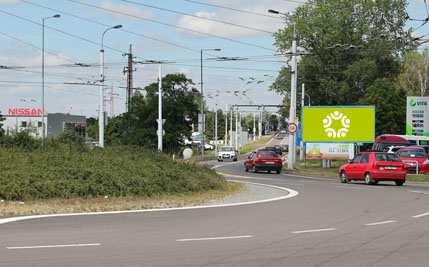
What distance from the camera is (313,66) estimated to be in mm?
97000

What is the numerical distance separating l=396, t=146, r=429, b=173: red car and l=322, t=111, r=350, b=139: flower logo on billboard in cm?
1025

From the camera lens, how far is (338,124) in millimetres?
56562

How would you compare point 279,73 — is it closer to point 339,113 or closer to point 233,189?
point 339,113

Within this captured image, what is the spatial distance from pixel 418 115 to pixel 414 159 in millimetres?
17845

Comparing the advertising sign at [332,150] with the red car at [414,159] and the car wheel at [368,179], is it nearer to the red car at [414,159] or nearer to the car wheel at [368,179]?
the red car at [414,159]

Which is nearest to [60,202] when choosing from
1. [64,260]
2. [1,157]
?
[1,157]

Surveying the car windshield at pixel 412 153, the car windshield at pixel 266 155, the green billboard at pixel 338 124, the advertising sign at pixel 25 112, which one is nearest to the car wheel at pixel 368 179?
the car windshield at pixel 412 153

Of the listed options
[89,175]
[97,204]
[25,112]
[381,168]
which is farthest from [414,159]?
[25,112]

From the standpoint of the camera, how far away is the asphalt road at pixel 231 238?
1083cm

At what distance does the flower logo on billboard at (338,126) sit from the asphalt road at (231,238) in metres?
35.8

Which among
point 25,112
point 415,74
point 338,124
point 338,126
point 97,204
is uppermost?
point 415,74

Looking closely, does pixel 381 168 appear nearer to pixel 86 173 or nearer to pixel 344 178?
pixel 344 178

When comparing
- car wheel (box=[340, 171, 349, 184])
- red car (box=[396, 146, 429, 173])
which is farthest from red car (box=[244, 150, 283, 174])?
car wheel (box=[340, 171, 349, 184])

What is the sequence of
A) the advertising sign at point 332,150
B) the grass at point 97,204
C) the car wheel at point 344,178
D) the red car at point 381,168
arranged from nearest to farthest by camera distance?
the grass at point 97,204, the red car at point 381,168, the car wheel at point 344,178, the advertising sign at point 332,150
